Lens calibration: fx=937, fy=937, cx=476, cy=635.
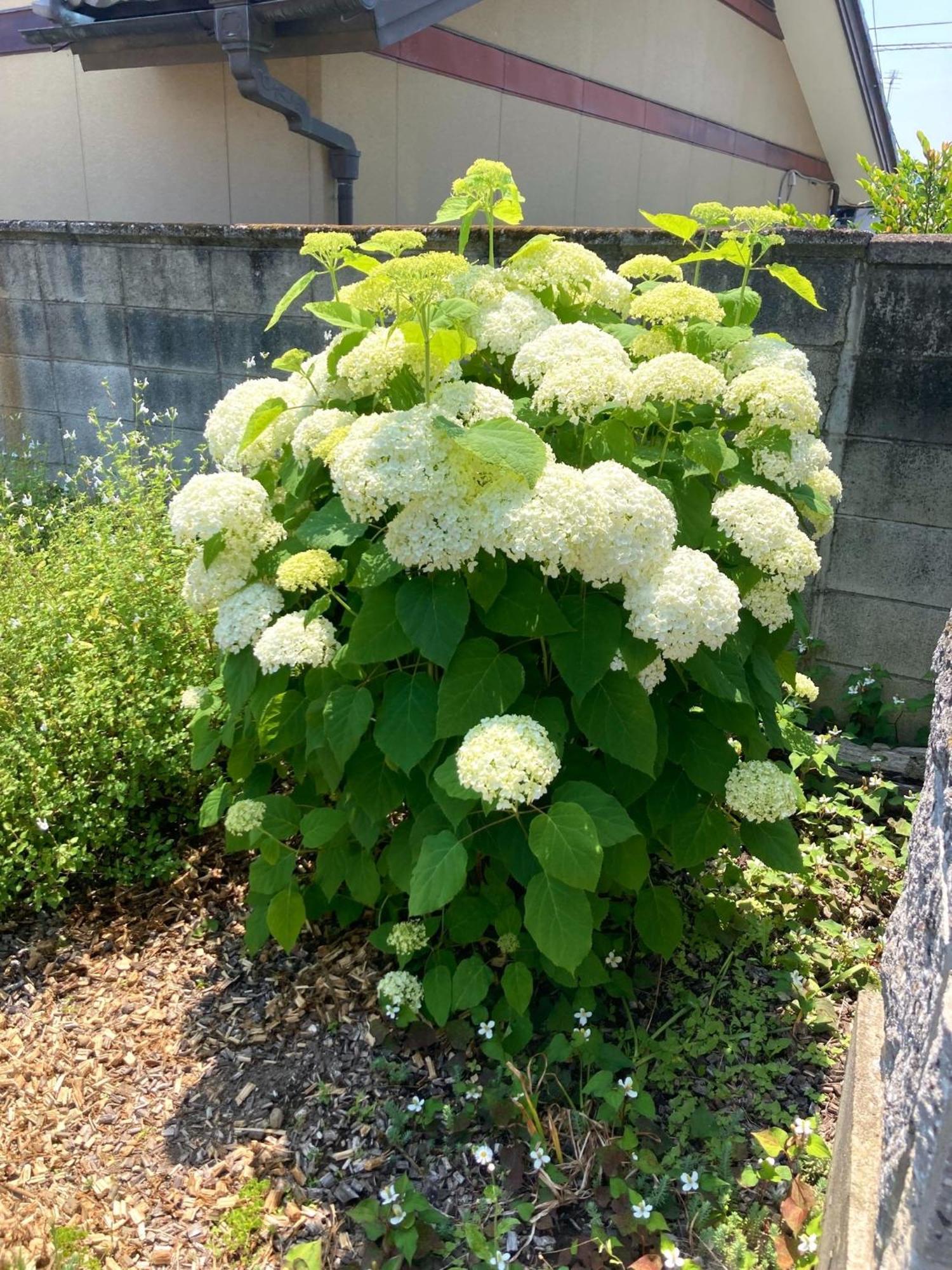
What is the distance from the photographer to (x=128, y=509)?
11.2 ft

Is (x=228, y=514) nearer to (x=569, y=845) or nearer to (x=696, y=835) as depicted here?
(x=569, y=845)

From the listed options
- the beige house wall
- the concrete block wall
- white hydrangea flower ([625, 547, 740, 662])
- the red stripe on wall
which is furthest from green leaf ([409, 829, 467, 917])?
the red stripe on wall

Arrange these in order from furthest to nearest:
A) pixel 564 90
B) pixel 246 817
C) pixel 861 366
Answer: pixel 564 90, pixel 861 366, pixel 246 817

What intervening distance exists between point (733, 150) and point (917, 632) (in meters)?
8.94

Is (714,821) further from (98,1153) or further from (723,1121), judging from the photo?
(98,1153)

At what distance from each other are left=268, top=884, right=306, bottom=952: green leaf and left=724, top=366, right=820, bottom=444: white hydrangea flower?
147 centimetres

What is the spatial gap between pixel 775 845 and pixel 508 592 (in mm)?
881

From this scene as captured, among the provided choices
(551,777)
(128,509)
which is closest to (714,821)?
(551,777)

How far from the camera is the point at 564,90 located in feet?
24.3

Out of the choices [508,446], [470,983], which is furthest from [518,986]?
[508,446]

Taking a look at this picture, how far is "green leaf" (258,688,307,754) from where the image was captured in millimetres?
2074

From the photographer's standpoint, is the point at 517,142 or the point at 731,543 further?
the point at 517,142

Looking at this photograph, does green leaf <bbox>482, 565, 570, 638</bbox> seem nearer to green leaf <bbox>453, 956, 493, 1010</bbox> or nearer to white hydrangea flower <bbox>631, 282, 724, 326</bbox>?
white hydrangea flower <bbox>631, 282, 724, 326</bbox>

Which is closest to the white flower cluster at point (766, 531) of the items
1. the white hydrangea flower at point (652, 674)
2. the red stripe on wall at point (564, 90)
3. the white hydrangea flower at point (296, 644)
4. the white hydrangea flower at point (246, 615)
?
the white hydrangea flower at point (652, 674)
